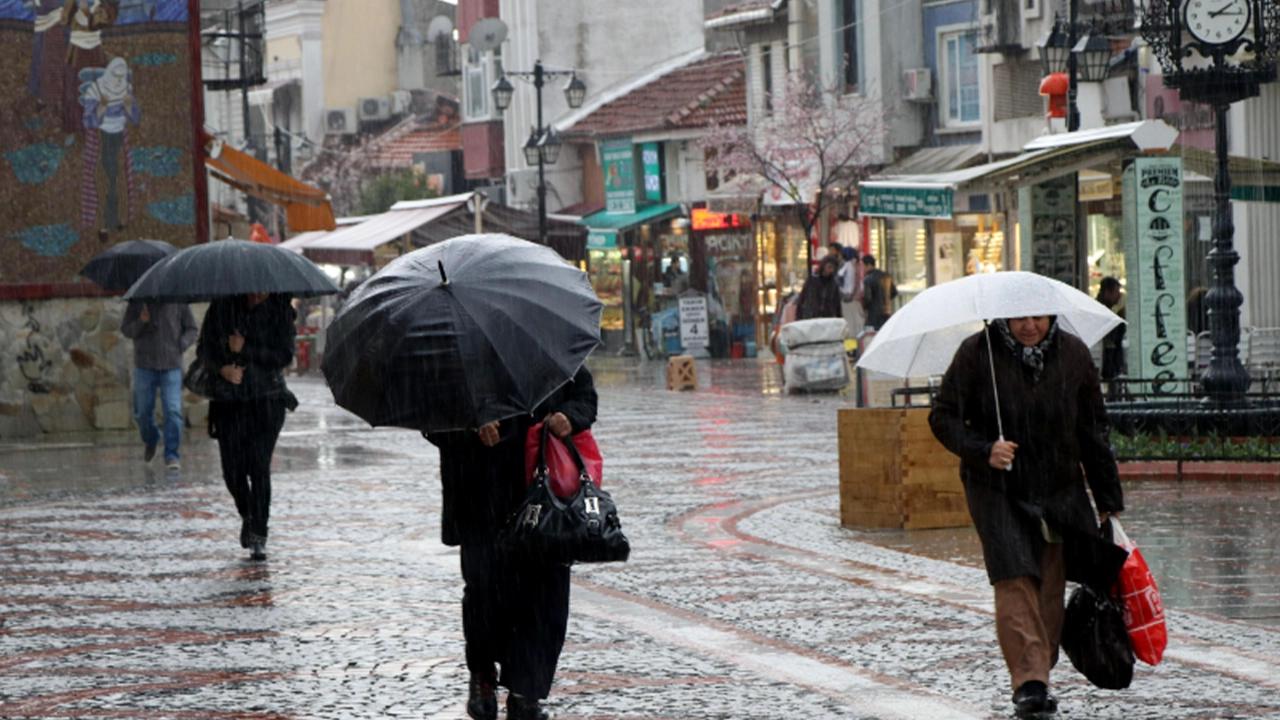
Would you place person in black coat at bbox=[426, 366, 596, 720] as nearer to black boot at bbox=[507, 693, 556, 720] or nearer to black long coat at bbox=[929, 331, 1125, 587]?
black boot at bbox=[507, 693, 556, 720]

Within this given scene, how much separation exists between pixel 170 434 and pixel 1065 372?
13071 millimetres

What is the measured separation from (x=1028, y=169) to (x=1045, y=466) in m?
11.5

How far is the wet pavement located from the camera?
8852mm

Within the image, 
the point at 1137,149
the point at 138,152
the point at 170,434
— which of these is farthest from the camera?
the point at 138,152

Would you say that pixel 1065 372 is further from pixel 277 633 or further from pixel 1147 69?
pixel 1147 69

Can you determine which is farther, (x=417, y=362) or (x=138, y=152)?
(x=138, y=152)

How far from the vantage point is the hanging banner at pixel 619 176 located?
52.8 metres

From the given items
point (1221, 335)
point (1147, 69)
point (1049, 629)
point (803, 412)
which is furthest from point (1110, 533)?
point (1147, 69)

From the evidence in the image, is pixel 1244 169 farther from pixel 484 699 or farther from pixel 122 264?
pixel 484 699

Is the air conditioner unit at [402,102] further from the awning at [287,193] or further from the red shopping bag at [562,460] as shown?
the red shopping bag at [562,460]

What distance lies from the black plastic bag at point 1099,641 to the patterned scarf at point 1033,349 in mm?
802

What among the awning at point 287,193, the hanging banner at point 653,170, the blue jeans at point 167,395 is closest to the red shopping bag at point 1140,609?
the blue jeans at point 167,395

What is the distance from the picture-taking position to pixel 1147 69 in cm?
3403

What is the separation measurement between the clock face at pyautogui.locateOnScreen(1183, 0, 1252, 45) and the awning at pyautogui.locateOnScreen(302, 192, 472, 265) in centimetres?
2663
